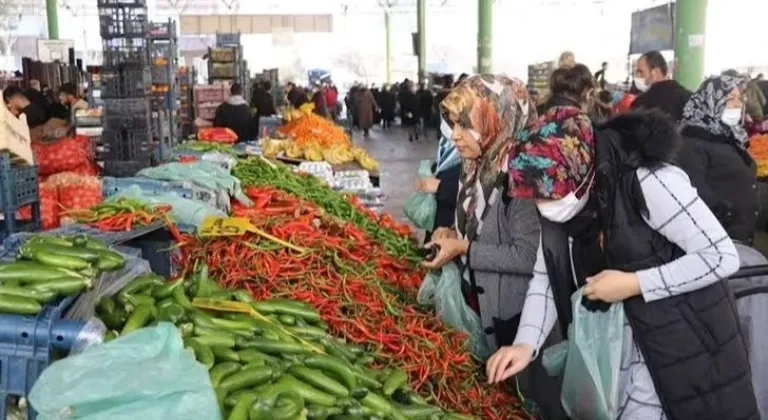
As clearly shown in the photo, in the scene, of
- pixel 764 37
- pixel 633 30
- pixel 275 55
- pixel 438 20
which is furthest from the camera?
pixel 438 20

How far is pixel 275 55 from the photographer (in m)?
37.7

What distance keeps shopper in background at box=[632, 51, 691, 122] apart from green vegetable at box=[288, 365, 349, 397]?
3906mm

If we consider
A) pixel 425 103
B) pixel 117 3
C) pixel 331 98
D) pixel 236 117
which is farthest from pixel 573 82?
pixel 331 98

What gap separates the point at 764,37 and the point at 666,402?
19.3 meters

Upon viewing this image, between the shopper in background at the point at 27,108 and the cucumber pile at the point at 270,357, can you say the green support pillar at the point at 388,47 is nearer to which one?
the shopper in background at the point at 27,108

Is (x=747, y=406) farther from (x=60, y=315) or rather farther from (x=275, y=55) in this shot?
(x=275, y=55)

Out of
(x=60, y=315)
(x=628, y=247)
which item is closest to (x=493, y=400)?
(x=628, y=247)

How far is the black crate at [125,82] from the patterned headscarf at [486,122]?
4.90 metres

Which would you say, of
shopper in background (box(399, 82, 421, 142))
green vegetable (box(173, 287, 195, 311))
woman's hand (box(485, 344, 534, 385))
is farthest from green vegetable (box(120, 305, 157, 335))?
shopper in background (box(399, 82, 421, 142))

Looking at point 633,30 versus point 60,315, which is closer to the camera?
point 60,315

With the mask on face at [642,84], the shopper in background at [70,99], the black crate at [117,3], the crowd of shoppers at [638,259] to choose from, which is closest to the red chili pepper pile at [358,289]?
the crowd of shoppers at [638,259]

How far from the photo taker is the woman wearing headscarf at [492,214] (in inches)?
107

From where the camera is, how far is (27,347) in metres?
1.83

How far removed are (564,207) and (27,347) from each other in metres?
1.34
